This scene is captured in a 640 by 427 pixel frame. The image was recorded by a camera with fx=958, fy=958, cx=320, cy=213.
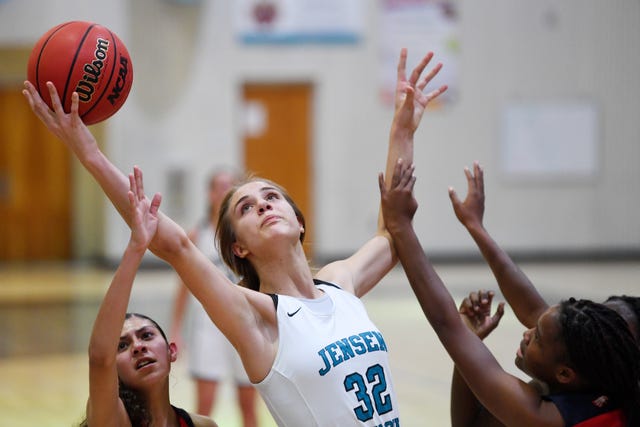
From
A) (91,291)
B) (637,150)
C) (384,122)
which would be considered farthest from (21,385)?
(637,150)

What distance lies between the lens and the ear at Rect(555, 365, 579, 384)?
2.69 m

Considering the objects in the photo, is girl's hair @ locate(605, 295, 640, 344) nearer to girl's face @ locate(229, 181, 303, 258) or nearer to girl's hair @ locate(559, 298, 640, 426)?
girl's hair @ locate(559, 298, 640, 426)

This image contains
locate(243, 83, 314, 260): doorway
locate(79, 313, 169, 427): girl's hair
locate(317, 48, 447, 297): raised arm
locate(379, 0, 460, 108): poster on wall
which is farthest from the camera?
locate(243, 83, 314, 260): doorway

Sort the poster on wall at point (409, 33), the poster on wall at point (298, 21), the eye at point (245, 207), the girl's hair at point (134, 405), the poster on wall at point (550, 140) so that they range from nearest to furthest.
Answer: the girl's hair at point (134, 405), the eye at point (245, 207), the poster on wall at point (298, 21), the poster on wall at point (409, 33), the poster on wall at point (550, 140)

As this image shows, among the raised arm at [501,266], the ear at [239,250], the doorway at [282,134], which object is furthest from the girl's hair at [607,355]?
the doorway at [282,134]

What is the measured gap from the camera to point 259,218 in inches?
115

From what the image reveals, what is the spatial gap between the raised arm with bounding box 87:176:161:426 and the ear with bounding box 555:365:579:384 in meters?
1.20

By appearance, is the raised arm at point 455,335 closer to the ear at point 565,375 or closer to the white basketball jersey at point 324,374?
the ear at point 565,375

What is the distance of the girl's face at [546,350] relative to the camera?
2699mm

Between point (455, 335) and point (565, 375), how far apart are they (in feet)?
1.08

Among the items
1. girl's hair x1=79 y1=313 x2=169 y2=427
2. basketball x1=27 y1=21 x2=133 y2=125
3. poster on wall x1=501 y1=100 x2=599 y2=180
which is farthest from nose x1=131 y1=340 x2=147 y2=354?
poster on wall x1=501 y1=100 x2=599 y2=180

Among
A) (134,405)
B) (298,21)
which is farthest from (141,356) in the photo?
(298,21)

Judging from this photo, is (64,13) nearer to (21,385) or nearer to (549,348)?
(21,385)

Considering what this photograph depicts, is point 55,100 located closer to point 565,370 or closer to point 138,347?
point 138,347
